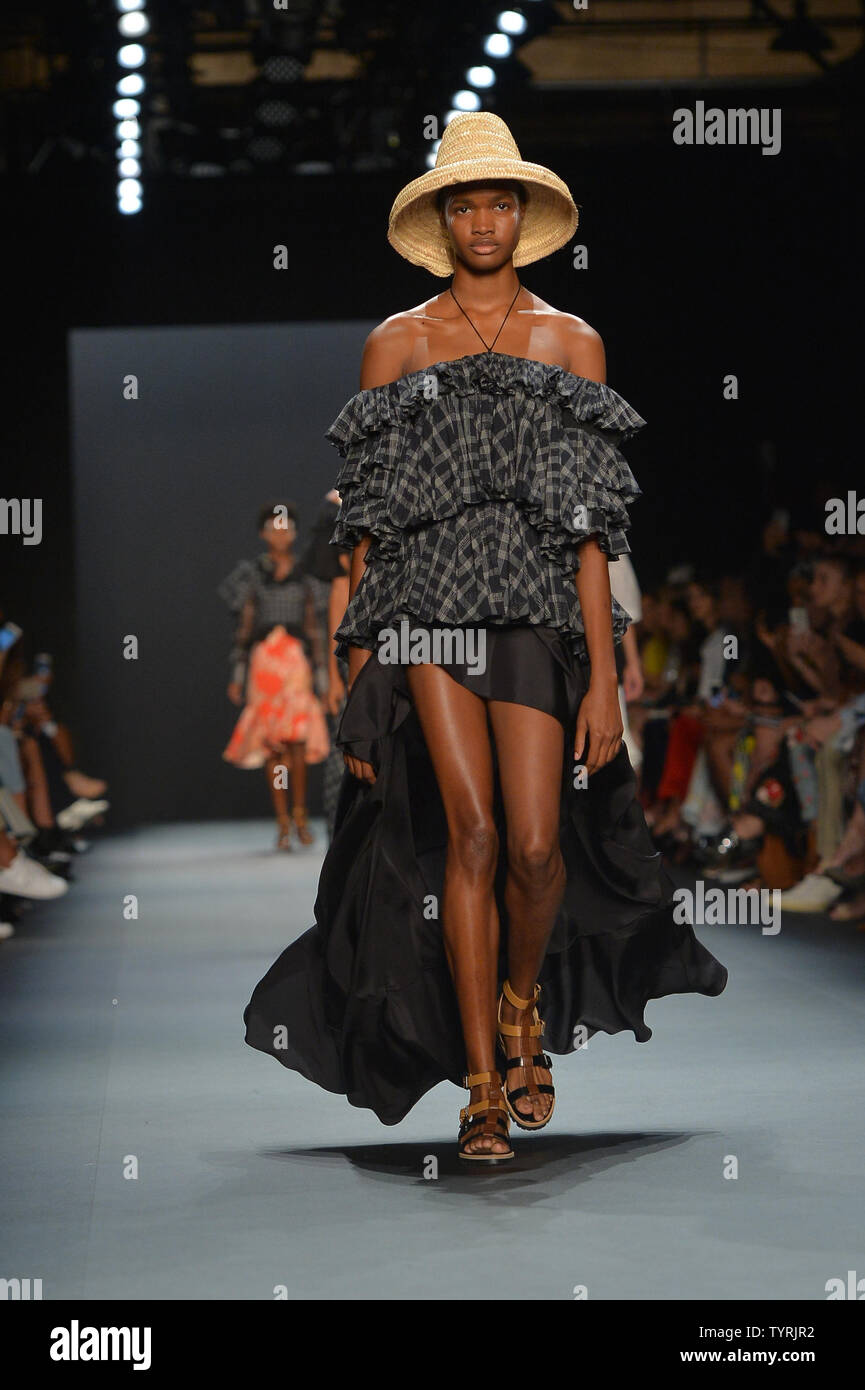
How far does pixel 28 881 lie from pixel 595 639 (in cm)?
406

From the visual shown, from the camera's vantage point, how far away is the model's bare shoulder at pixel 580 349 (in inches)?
111

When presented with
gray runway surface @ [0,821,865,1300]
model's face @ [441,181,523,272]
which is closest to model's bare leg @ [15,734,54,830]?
gray runway surface @ [0,821,865,1300]

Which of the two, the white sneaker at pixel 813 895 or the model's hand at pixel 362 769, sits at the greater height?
the model's hand at pixel 362 769

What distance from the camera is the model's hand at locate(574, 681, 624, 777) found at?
2.75 meters

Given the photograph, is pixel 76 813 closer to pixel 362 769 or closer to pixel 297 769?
pixel 297 769

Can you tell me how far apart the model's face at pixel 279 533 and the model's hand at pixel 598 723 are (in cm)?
586

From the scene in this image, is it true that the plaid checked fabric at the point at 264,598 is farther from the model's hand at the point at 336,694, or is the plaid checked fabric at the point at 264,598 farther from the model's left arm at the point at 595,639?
the model's left arm at the point at 595,639

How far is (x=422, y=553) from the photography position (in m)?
2.77

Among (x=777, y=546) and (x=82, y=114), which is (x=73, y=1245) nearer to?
(x=777, y=546)

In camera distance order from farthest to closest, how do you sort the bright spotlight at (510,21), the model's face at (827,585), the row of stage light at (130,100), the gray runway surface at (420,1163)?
the row of stage light at (130,100), the bright spotlight at (510,21), the model's face at (827,585), the gray runway surface at (420,1163)

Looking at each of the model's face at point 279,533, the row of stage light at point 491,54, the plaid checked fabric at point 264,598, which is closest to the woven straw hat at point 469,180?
the row of stage light at point 491,54

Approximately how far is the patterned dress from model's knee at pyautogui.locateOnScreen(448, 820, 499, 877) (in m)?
0.17
